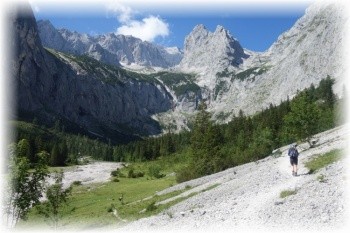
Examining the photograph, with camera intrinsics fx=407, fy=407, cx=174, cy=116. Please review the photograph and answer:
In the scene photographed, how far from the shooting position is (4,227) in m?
39.8

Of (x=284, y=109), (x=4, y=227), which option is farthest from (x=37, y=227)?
(x=284, y=109)

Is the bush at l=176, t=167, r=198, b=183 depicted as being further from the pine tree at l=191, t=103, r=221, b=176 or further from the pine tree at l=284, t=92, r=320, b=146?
the pine tree at l=284, t=92, r=320, b=146

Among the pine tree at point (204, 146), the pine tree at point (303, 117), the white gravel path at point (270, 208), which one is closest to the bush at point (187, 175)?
the pine tree at point (204, 146)

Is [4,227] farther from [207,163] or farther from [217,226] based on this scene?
[207,163]

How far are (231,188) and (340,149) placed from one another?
1261 centimetres

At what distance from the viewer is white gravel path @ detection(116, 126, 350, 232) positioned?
965 inches

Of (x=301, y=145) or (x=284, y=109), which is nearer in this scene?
(x=301, y=145)

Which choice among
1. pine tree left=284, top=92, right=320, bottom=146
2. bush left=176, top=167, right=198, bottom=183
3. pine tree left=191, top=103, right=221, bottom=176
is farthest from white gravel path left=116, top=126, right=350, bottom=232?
pine tree left=191, top=103, right=221, bottom=176

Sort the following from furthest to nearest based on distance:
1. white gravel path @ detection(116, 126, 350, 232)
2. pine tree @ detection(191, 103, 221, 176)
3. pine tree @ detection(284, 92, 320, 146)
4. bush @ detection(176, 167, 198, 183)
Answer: pine tree @ detection(191, 103, 221, 176)
bush @ detection(176, 167, 198, 183)
pine tree @ detection(284, 92, 320, 146)
white gravel path @ detection(116, 126, 350, 232)

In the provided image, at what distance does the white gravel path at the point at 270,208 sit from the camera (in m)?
24.5

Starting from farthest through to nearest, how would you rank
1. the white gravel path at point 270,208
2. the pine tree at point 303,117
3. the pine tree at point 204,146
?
the pine tree at point 204,146, the pine tree at point 303,117, the white gravel path at point 270,208

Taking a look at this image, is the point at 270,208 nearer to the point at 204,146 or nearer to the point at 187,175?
the point at 187,175

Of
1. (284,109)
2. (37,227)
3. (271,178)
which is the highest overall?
(284,109)

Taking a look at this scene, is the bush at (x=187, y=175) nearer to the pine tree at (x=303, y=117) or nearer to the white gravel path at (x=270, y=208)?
the pine tree at (x=303, y=117)
